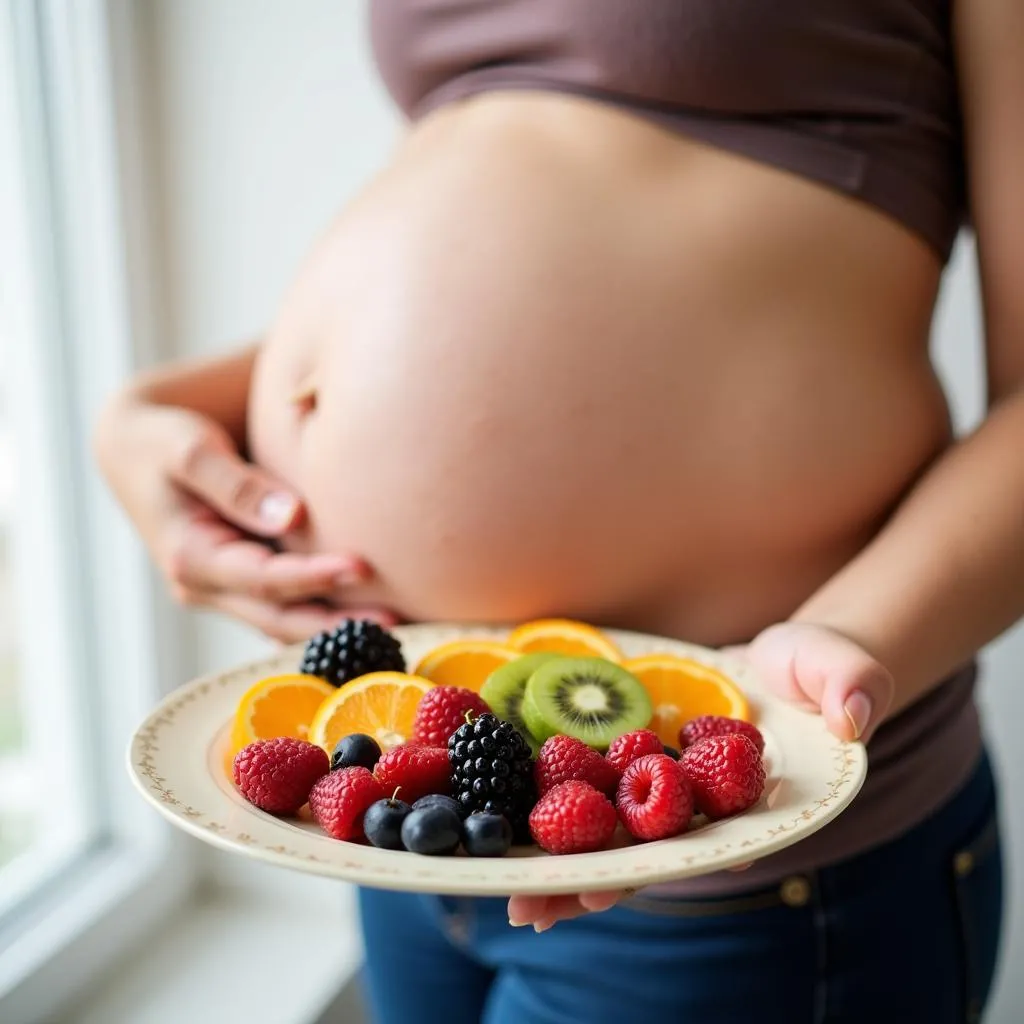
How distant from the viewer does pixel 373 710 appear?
0.76 meters

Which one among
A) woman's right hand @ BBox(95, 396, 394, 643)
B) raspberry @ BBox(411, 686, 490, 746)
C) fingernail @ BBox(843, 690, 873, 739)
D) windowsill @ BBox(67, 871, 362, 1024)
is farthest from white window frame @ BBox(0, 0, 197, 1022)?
fingernail @ BBox(843, 690, 873, 739)

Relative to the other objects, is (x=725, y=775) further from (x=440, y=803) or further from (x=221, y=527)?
(x=221, y=527)

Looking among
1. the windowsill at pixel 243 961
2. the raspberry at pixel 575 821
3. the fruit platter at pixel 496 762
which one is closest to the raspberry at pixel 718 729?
the fruit platter at pixel 496 762

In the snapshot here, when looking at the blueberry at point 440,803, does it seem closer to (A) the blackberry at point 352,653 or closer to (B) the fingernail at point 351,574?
(A) the blackberry at point 352,653

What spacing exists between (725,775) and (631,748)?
0.08 metres

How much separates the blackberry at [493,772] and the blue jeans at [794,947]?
9.5 inches

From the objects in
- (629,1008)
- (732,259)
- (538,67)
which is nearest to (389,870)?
(629,1008)

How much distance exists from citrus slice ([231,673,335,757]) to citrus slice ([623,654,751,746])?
245mm

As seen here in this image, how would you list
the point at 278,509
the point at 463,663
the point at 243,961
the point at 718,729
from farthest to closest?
1. the point at 243,961
2. the point at 278,509
3. the point at 463,663
4. the point at 718,729

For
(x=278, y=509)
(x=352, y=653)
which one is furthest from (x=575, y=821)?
(x=278, y=509)

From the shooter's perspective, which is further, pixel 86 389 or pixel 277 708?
pixel 86 389

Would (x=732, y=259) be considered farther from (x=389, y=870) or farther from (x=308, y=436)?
(x=389, y=870)

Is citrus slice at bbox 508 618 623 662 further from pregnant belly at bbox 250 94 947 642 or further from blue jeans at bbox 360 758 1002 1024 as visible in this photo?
blue jeans at bbox 360 758 1002 1024

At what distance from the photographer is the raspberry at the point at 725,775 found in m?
0.63
